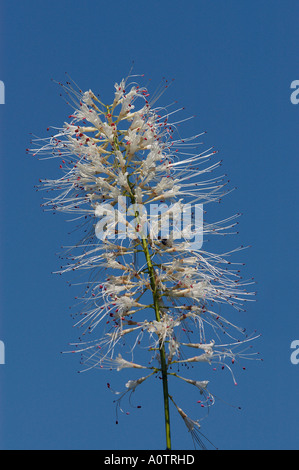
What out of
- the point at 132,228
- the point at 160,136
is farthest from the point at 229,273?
the point at 160,136

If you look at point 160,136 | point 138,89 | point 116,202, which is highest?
point 138,89

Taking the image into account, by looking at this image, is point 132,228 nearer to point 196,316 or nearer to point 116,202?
point 116,202

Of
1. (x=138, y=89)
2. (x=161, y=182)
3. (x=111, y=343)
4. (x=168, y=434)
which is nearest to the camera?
(x=168, y=434)

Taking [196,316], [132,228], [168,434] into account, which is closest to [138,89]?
[132,228]

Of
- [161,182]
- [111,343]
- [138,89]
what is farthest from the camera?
[138,89]

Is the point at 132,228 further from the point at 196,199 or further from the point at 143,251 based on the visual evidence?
the point at 196,199

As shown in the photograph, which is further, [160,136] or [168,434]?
[160,136]

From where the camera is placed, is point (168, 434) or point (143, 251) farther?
point (143, 251)

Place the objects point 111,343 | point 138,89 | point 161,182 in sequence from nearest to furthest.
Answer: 1. point 111,343
2. point 161,182
3. point 138,89

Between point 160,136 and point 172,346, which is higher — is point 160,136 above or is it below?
above
